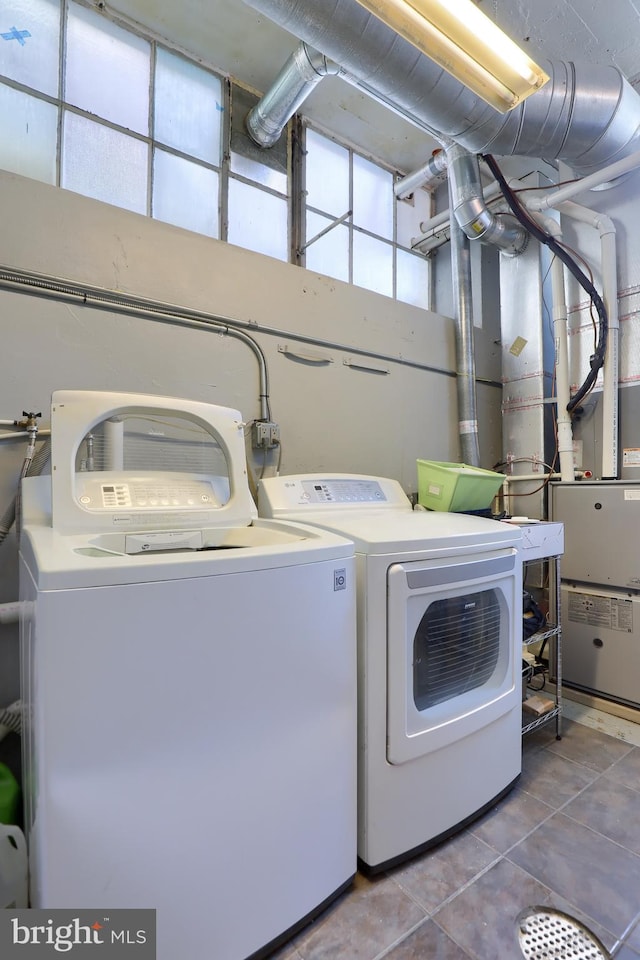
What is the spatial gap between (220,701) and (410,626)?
58 cm

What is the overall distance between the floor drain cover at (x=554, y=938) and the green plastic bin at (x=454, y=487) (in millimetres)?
1344

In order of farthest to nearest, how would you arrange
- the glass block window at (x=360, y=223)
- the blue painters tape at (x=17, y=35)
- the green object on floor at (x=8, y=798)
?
the glass block window at (x=360, y=223), the blue painters tape at (x=17, y=35), the green object on floor at (x=8, y=798)

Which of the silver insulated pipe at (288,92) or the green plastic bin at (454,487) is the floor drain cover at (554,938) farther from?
the silver insulated pipe at (288,92)

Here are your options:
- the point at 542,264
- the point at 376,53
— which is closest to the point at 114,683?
the point at 376,53

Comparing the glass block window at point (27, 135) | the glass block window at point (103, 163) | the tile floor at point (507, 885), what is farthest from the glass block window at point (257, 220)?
the tile floor at point (507, 885)

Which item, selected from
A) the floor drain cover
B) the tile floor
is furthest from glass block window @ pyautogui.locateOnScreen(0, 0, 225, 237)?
the floor drain cover

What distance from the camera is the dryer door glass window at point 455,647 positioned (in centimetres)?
133

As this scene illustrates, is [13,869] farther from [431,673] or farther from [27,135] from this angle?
[27,135]

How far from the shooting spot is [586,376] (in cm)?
263

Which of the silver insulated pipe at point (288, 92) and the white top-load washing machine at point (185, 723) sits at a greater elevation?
the silver insulated pipe at point (288, 92)

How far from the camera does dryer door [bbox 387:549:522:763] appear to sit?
3.91ft

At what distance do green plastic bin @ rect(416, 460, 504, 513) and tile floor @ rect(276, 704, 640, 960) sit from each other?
1.13 metres

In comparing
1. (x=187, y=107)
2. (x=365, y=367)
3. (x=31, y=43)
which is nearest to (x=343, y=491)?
(x=365, y=367)

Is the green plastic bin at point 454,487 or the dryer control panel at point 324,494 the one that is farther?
the green plastic bin at point 454,487
